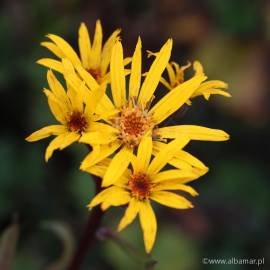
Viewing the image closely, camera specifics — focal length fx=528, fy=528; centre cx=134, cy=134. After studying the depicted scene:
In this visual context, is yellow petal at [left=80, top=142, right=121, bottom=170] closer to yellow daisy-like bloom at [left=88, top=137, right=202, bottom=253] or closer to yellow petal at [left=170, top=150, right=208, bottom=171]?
yellow daisy-like bloom at [left=88, top=137, right=202, bottom=253]

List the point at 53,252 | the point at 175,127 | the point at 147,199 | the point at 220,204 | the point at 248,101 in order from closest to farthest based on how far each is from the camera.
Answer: the point at 147,199 → the point at 175,127 → the point at 53,252 → the point at 220,204 → the point at 248,101

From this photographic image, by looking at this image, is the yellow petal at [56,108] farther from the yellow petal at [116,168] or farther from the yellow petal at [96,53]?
the yellow petal at [96,53]

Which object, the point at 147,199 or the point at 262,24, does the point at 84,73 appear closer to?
the point at 147,199

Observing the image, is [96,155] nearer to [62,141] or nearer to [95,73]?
[62,141]

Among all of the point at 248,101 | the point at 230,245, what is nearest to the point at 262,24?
the point at 248,101

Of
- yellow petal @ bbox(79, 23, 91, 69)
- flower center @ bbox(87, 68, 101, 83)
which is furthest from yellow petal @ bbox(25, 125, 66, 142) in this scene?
yellow petal @ bbox(79, 23, 91, 69)

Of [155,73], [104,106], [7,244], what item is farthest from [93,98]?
[7,244]

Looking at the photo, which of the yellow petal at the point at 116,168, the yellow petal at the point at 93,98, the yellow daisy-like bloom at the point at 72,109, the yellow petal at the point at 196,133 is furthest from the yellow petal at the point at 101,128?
the yellow petal at the point at 196,133
